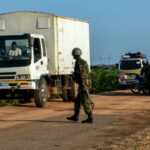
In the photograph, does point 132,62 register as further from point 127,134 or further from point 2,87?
point 127,134

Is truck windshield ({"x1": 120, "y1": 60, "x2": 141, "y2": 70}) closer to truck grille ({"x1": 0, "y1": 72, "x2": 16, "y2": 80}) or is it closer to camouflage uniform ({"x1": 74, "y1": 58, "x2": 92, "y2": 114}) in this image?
truck grille ({"x1": 0, "y1": 72, "x2": 16, "y2": 80})

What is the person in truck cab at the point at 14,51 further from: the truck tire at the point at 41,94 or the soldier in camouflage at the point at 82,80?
the soldier in camouflage at the point at 82,80

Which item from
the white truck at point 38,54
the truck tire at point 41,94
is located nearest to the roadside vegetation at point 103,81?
the white truck at point 38,54

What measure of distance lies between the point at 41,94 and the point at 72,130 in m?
6.59

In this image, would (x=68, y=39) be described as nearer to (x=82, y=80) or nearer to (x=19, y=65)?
(x=19, y=65)

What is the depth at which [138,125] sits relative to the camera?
477 inches

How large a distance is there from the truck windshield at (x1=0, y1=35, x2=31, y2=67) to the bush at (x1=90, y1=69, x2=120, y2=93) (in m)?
15.4

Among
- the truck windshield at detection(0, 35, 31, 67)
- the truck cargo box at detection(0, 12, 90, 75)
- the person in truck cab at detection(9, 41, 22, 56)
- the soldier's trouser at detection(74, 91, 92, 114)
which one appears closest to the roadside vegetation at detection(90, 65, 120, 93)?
the truck cargo box at detection(0, 12, 90, 75)

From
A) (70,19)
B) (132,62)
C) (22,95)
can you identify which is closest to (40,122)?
(22,95)

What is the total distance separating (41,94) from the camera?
17.7 metres

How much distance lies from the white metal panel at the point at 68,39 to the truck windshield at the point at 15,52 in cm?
198

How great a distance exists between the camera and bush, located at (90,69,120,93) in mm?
33294

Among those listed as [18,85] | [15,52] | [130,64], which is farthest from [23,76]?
[130,64]

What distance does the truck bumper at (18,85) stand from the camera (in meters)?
17.0
